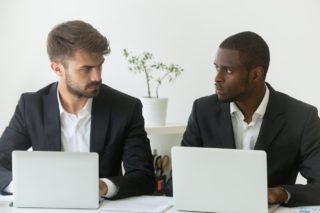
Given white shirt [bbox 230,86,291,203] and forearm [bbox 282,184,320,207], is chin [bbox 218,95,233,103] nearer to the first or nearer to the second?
white shirt [bbox 230,86,291,203]

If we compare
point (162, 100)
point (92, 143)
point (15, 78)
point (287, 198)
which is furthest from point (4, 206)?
point (15, 78)

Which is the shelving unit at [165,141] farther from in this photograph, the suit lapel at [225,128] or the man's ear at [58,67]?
the man's ear at [58,67]

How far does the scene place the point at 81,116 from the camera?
239 centimetres

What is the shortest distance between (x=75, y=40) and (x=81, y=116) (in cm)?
33

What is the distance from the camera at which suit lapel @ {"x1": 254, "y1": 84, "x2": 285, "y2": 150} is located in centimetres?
226

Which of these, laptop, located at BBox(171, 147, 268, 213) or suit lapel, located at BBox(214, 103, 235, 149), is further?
suit lapel, located at BBox(214, 103, 235, 149)

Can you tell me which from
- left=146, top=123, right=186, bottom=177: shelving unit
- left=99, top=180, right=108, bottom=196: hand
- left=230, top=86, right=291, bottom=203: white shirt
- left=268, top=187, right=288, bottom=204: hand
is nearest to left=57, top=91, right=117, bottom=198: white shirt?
left=99, top=180, right=108, bottom=196: hand

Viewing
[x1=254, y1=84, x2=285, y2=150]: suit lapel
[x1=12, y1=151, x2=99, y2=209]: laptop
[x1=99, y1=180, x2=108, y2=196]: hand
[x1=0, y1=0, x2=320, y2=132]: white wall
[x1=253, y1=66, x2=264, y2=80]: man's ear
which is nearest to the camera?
[x1=12, y1=151, x2=99, y2=209]: laptop

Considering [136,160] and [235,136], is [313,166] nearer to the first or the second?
[235,136]

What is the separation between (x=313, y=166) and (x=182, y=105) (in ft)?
5.29

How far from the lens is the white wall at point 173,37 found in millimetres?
3430

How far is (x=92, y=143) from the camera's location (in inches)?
92.2

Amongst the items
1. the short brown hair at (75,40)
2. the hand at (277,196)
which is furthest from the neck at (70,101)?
the hand at (277,196)

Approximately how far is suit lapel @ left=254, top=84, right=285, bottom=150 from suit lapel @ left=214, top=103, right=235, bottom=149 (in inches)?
4.8
